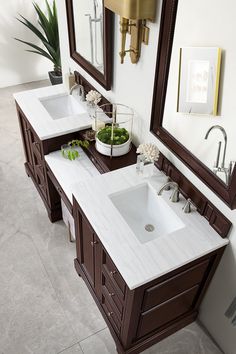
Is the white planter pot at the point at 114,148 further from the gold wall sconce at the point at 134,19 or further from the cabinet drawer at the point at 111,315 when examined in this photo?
the cabinet drawer at the point at 111,315

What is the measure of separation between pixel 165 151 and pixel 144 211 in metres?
0.35

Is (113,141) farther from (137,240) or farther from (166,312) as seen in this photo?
(166,312)

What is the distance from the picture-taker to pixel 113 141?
6.84 ft

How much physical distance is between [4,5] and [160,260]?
3.43 metres

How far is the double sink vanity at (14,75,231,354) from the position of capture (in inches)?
61.5

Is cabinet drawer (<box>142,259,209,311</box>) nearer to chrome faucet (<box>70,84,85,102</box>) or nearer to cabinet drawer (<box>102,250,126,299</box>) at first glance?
cabinet drawer (<box>102,250,126,299</box>)

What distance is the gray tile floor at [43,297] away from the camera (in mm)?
2053

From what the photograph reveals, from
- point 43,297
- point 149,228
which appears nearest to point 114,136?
point 149,228

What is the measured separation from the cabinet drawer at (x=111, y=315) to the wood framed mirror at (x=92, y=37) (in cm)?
130

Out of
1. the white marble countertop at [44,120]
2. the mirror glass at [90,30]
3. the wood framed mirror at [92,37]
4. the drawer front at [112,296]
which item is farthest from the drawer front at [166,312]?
the mirror glass at [90,30]

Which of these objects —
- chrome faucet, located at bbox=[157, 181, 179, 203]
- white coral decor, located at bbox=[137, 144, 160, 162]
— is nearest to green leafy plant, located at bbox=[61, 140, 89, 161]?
white coral decor, located at bbox=[137, 144, 160, 162]

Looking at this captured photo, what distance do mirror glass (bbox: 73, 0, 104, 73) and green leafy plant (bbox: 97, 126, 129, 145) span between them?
1.37ft

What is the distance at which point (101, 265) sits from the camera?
5.96 ft

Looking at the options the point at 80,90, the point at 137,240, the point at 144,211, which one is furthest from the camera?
the point at 80,90
